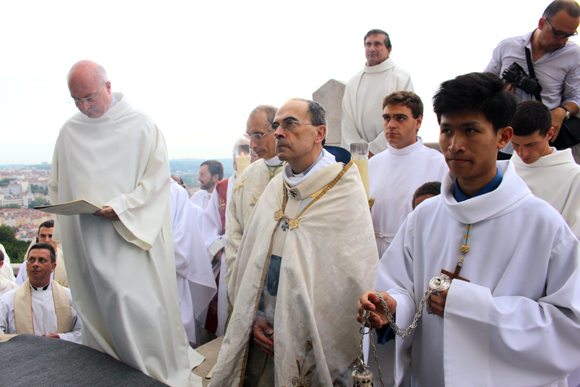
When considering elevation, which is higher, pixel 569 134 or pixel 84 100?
pixel 84 100

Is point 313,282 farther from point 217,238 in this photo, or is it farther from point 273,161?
point 217,238

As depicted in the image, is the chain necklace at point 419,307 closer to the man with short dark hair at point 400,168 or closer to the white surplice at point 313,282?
the white surplice at point 313,282

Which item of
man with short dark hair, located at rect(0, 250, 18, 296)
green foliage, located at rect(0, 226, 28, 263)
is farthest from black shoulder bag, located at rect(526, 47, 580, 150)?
green foliage, located at rect(0, 226, 28, 263)

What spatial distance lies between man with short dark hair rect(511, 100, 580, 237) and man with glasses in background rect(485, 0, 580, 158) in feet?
3.03

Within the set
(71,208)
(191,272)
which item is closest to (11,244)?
(191,272)

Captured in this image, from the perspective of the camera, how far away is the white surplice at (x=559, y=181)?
329 centimetres

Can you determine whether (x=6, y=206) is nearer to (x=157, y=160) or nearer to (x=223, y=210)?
(x=223, y=210)

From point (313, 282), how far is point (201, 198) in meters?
5.24

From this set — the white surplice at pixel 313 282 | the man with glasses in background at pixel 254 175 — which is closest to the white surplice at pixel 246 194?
the man with glasses in background at pixel 254 175

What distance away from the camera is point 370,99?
19.3 ft

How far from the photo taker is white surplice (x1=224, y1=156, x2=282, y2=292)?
3.82m

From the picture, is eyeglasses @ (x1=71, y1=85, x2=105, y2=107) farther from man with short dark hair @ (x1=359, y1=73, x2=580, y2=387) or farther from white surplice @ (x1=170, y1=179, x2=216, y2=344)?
man with short dark hair @ (x1=359, y1=73, x2=580, y2=387)

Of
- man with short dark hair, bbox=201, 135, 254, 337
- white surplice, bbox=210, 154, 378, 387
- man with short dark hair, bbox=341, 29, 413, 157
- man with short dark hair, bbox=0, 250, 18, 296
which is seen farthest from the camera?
man with short dark hair, bbox=0, 250, 18, 296

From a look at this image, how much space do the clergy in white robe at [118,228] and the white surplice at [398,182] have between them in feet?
6.87
